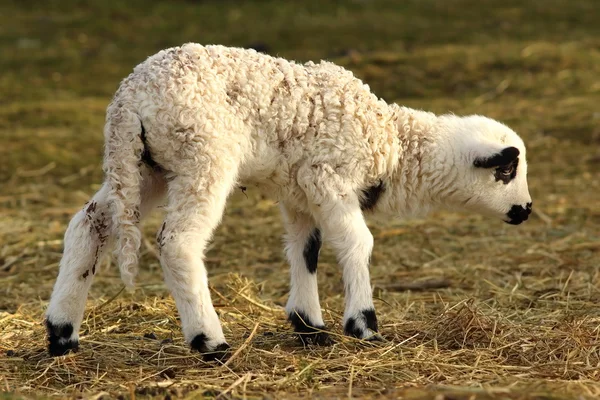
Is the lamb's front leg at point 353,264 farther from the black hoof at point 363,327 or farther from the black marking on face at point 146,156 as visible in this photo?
the black marking on face at point 146,156

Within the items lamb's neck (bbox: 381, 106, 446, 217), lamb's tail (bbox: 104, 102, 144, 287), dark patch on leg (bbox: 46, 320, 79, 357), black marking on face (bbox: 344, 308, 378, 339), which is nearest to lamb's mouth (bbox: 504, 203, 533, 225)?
lamb's neck (bbox: 381, 106, 446, 217)

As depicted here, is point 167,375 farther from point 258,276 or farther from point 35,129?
point 35,129

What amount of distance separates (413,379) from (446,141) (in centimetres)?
231

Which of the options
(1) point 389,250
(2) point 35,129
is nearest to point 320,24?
(2) point 35,129

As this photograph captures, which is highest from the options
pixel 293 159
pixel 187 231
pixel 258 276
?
pixel 293 159

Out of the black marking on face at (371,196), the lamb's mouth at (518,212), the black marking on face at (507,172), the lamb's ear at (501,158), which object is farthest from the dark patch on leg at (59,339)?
the lamb's mouth at (518,212)

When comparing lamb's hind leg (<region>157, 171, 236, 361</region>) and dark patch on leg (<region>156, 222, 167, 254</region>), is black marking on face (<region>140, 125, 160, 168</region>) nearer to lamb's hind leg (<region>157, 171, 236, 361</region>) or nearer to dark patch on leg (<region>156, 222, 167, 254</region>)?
lamb's hind leg (<region>157, 171, 236, 361</region>)

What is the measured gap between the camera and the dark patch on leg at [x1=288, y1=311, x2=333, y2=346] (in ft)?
23.0

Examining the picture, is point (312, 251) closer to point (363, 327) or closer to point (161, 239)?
point (363, 327)

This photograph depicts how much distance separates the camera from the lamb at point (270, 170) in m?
6.27

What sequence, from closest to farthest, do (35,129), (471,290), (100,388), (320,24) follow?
(100,388) → (471,290) → (35,129) → (320,24)

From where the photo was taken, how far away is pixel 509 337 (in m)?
6.86

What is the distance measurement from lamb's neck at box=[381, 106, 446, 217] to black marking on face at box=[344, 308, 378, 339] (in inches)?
37.2

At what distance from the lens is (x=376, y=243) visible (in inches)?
419
